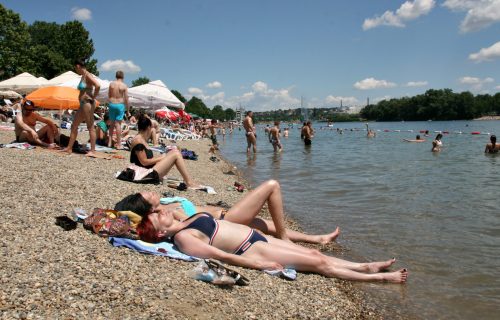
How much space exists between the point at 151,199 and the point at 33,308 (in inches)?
81.8

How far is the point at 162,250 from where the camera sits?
4.01m

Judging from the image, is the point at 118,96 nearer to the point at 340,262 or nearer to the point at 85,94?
the point at 85,94

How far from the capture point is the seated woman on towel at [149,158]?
743cm

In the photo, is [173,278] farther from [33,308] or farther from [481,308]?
[481,308]

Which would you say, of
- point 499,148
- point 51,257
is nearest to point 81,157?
point 51,257

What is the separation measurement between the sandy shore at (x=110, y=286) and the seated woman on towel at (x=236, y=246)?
0.12 meters

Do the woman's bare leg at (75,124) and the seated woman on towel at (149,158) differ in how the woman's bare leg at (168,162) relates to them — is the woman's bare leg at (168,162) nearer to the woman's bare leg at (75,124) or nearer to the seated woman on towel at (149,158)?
the seated woman on towel at (149,158)

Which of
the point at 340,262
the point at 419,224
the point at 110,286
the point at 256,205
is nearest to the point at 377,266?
the point at 340,262

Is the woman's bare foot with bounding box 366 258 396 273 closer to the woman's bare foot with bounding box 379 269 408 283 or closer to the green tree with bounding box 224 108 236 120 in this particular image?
the woman's bare foot with bounding box 379 269 408 283

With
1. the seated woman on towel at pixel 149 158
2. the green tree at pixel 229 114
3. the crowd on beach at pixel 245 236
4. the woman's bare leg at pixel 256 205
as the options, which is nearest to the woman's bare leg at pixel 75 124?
the seated woman on towel at pixel 149 158

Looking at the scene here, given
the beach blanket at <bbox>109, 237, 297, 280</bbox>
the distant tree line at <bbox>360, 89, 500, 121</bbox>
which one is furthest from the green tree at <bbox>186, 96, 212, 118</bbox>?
the beach blanket at <bbox>109, 237, 297, 280</bbox>

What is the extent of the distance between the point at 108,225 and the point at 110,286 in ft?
4.05

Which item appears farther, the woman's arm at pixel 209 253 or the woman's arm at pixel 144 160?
the woman's arm at pixel 144 160

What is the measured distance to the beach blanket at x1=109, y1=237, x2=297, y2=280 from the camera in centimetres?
399
